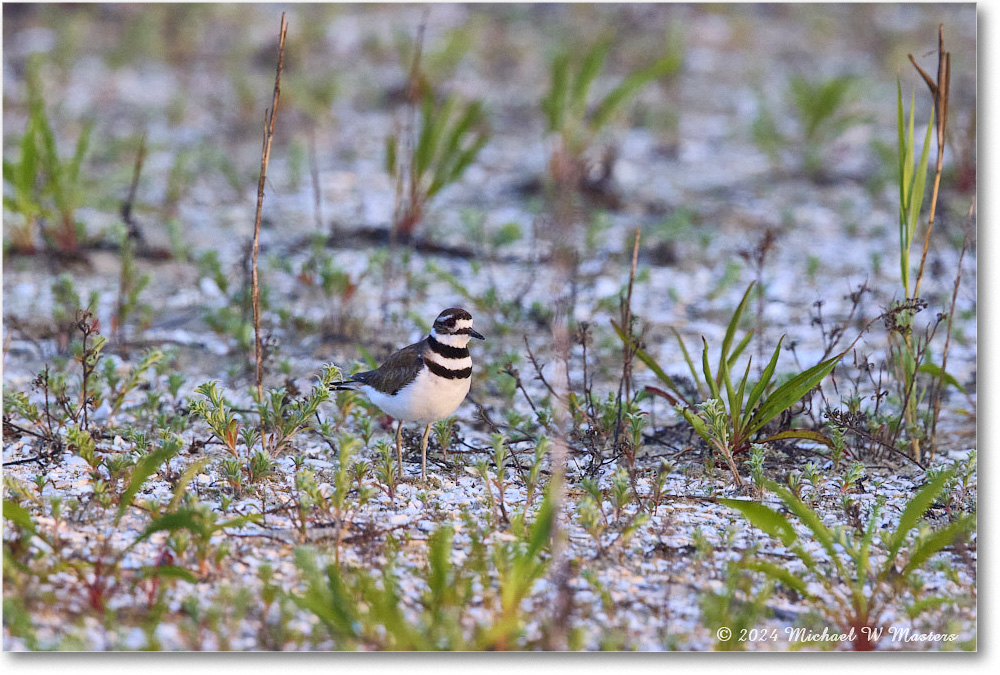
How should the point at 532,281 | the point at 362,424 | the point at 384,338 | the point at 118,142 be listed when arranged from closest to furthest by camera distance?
the point at 362,424, the point at 384,338, the point at 532,281, the point at 118,142

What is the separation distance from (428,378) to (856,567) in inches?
58.6

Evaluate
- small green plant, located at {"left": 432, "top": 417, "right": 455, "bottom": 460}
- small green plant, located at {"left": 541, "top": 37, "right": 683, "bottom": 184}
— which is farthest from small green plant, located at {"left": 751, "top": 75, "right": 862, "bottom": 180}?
small green plant, located at {"left": 432, "top": 417, "right": 455, "bottom": 460}

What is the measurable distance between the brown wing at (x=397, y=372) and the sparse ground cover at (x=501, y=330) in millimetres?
221

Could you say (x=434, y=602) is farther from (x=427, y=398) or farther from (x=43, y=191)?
(x=43, y=191)

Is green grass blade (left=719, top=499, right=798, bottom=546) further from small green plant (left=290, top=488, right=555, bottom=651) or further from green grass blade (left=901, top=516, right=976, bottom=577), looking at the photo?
small green plant (left=290, top=488, right=555, bottom=651)

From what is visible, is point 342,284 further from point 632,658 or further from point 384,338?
point 632,658

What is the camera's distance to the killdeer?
334cm

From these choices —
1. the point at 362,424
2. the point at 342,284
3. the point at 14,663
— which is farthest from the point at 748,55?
the point at 14,663

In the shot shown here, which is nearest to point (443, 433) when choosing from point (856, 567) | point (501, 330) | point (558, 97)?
point (501, 330)

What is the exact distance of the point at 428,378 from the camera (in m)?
3.34

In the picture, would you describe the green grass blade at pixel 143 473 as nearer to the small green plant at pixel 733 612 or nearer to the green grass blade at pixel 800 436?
the small green plant at pixel 733 612

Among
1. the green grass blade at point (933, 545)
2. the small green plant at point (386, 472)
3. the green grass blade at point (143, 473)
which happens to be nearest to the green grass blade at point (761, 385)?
the green grass blade at point (933, 545)

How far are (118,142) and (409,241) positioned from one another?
2485 mm

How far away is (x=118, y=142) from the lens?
657 centimetres
